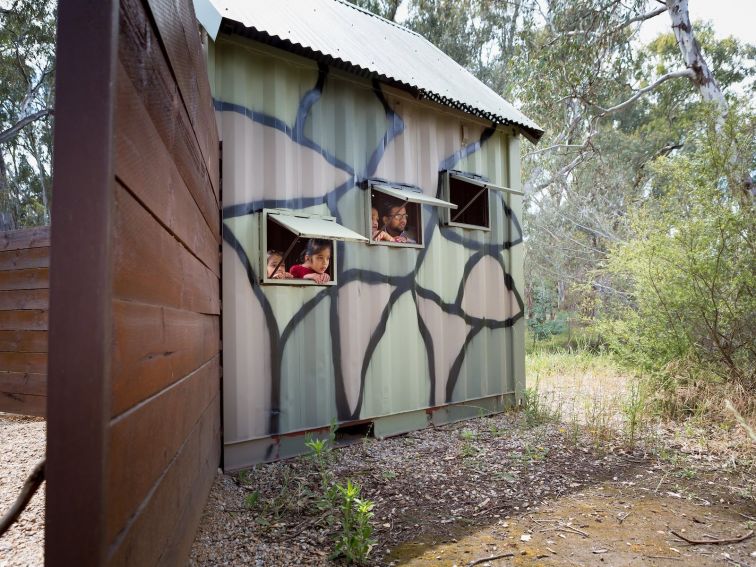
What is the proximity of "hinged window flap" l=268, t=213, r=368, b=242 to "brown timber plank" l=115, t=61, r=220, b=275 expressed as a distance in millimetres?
1775

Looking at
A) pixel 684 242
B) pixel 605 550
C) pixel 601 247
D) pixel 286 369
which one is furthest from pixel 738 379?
pixel 601 247

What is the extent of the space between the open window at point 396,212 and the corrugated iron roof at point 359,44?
96 centimetres

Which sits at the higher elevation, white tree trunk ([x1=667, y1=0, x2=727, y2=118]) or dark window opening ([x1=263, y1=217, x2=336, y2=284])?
white tree trunk ([x1=667, y1=0, x2=727, y2=118])

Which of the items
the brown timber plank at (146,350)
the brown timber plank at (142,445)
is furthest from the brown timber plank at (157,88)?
the brown timber plank at (142,445)

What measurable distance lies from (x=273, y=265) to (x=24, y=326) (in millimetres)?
2399

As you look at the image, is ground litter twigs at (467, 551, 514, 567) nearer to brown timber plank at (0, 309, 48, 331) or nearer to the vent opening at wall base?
the vent opening at wall base

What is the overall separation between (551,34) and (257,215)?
9860mm

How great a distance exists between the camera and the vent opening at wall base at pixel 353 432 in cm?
464

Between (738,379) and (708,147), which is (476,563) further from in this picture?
(708,147)

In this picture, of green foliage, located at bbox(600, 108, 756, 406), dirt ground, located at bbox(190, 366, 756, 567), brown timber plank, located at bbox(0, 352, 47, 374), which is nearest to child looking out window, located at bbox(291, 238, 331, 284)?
dirt ground, located at bbox(190, 366, 756, 567)

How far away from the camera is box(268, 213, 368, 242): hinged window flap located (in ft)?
12.6

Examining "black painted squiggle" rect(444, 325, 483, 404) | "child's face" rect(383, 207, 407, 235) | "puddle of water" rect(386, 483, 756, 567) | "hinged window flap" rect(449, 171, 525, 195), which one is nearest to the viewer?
"puddle of water" rect(386, 483, 756, 567)

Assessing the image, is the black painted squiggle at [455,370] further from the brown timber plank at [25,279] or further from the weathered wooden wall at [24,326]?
the brown timber plank at [25,279]

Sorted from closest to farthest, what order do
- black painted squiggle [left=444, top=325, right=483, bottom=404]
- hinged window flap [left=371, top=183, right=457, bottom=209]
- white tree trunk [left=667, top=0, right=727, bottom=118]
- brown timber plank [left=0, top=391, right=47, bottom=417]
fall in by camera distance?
brown timber plank [left=0, top=391, right=47, bottom=417], hinged window flap [left=371, top=183, right=457, bottom=209], black painted squiggle [left=444, top=325, right=483, bottom=404], white tree trunk [left=667, top=0, right=727, bottom=118]
